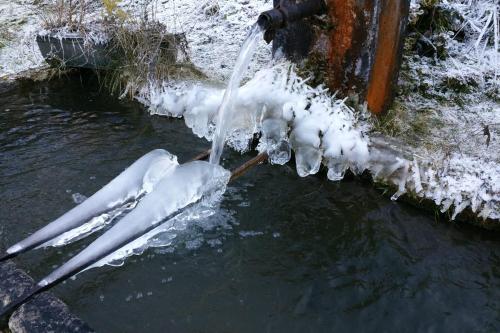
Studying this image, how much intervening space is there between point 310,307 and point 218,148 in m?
1.39

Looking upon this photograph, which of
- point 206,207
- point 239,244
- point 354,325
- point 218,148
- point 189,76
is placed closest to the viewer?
point 354,325

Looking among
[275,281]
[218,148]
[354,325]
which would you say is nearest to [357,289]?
[354,325]

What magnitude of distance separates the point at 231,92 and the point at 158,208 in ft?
3.97

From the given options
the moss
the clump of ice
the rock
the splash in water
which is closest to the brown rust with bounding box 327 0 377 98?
the clump of ice

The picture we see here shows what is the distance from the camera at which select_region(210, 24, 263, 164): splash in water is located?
339 centimetres

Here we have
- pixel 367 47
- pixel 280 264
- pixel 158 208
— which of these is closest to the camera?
pixel 158 208

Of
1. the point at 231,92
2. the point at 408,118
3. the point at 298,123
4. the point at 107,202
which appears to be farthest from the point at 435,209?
the point at 107,202

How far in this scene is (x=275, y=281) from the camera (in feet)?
9.59

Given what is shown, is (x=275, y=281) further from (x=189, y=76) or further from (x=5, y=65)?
(x=5, y=65)

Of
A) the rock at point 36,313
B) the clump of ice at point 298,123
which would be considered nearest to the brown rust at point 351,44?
the clump of ice at point 298,123

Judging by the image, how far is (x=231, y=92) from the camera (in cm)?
370

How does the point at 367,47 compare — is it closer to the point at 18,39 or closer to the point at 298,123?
the point at 298,123

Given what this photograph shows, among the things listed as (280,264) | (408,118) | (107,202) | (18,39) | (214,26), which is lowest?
(280,264)

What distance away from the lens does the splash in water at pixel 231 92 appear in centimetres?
339
